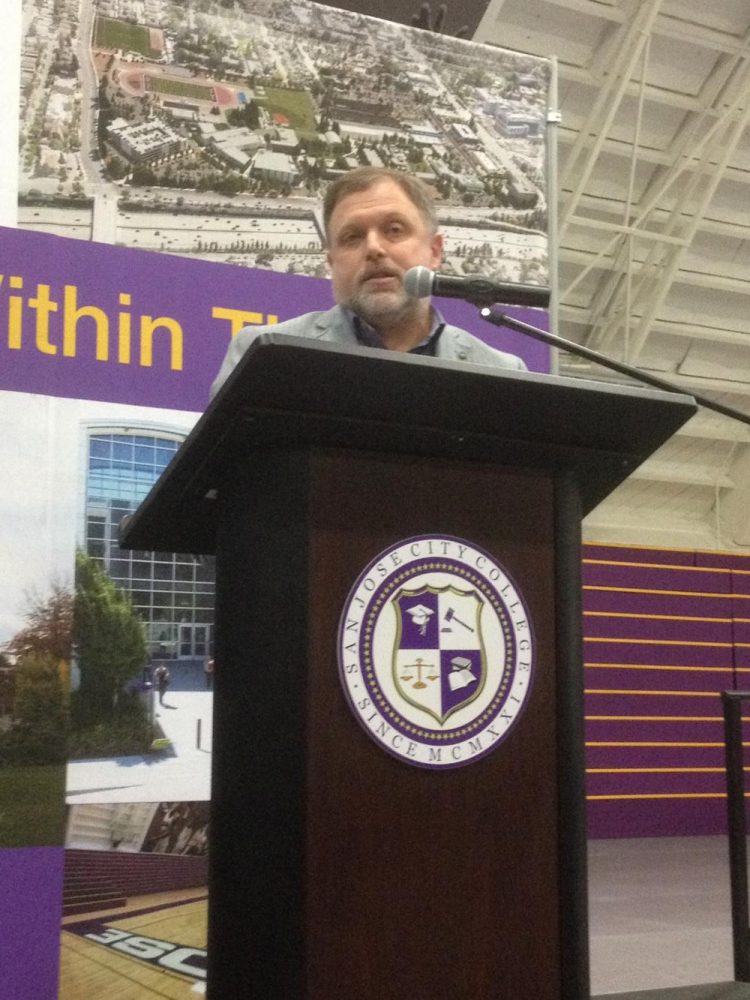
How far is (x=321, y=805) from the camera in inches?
37.1

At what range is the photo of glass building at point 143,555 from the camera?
2.18 metres

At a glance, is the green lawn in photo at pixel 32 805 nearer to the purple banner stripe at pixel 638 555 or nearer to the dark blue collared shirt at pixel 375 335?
the dark blue collared shirt at pixel 375 335

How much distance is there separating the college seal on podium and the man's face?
628 mm

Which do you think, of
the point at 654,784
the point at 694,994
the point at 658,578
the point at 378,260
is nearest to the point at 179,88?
the point at 378,260

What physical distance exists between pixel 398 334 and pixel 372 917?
90cm

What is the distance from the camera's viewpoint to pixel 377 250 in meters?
1.56

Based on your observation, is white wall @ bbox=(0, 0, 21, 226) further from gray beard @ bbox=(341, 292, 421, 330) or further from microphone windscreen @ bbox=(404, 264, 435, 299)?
microphone windscreen @ bbox=(404, 264, 435, 299)

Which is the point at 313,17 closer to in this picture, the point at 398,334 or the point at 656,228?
the point at 398,334

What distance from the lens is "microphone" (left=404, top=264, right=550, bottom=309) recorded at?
1.25 m

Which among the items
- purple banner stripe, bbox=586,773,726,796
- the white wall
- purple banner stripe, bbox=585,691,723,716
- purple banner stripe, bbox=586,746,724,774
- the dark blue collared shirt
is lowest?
purple banner stripe, bbox=586,773,726,796

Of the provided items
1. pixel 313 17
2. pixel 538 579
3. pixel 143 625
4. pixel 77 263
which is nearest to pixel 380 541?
pixel 538 579

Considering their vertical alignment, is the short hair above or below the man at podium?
above

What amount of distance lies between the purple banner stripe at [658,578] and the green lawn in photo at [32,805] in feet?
14.3

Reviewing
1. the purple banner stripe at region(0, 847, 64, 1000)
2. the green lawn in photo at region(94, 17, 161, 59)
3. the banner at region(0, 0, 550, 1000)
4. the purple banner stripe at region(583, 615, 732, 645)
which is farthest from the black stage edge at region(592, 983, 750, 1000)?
the purple banner stripe at region(583, 615, 732, 645)
